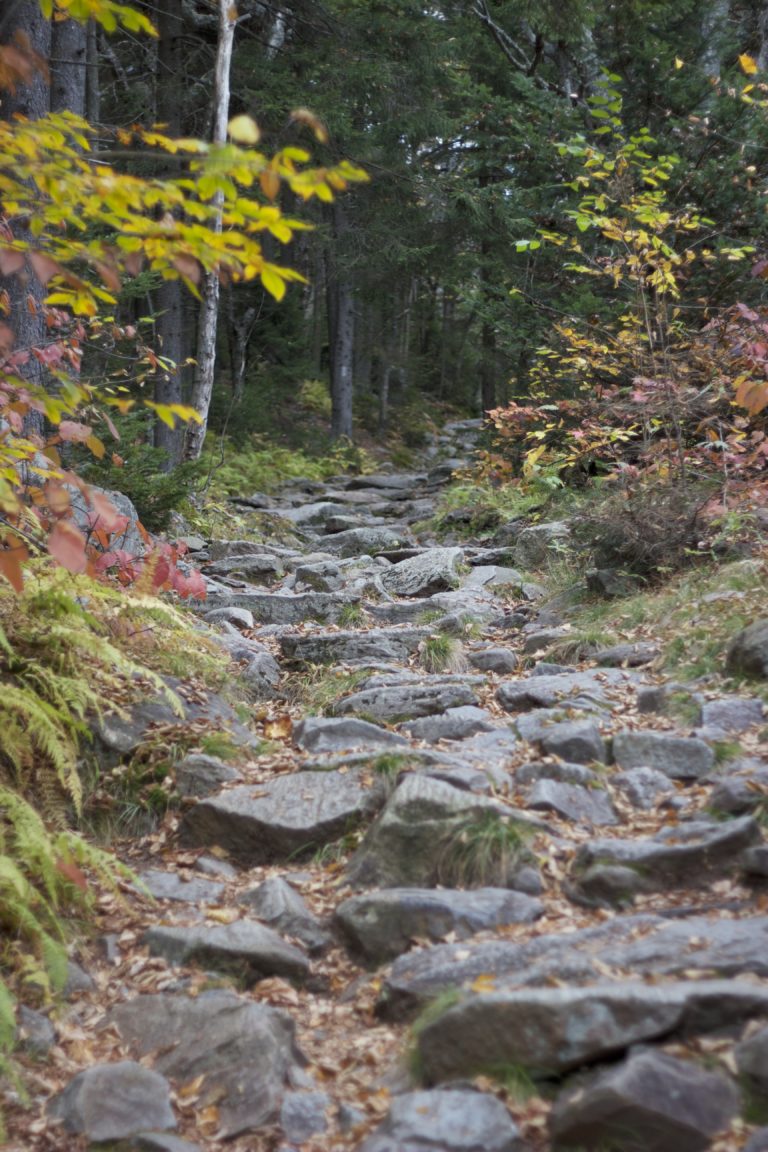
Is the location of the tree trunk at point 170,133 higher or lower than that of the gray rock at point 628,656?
higher

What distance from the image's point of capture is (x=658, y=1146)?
2.50 m

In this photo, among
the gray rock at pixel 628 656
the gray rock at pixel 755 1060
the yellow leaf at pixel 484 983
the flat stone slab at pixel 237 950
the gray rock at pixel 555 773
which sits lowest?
the flat stone slab at pixel 237 950

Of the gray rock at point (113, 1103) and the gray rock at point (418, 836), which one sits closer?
the gray rock at point (113, 1103)

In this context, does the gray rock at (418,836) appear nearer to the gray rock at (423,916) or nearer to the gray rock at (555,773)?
the gray rock at (423,916)

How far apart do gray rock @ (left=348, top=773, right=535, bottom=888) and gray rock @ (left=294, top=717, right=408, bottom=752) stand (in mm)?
1032

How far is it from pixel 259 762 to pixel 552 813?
1609 mm

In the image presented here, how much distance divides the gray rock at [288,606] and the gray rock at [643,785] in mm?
3927

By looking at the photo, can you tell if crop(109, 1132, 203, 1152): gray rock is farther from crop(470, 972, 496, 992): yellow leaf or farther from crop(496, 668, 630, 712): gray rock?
crop(496, 668, 630, 712): gray rock

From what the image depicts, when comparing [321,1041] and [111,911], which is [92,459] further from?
[321,1041]

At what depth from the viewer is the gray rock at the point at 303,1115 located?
2.91 meters

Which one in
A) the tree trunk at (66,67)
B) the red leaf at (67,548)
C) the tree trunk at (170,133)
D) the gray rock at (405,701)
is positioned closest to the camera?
the red leaf at (67,548)

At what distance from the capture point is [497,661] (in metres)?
6.53

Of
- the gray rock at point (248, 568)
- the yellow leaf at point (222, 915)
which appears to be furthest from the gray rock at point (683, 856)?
the gray rock at point (248, 568)

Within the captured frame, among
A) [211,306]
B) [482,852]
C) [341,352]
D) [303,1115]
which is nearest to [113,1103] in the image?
[303,1115]
